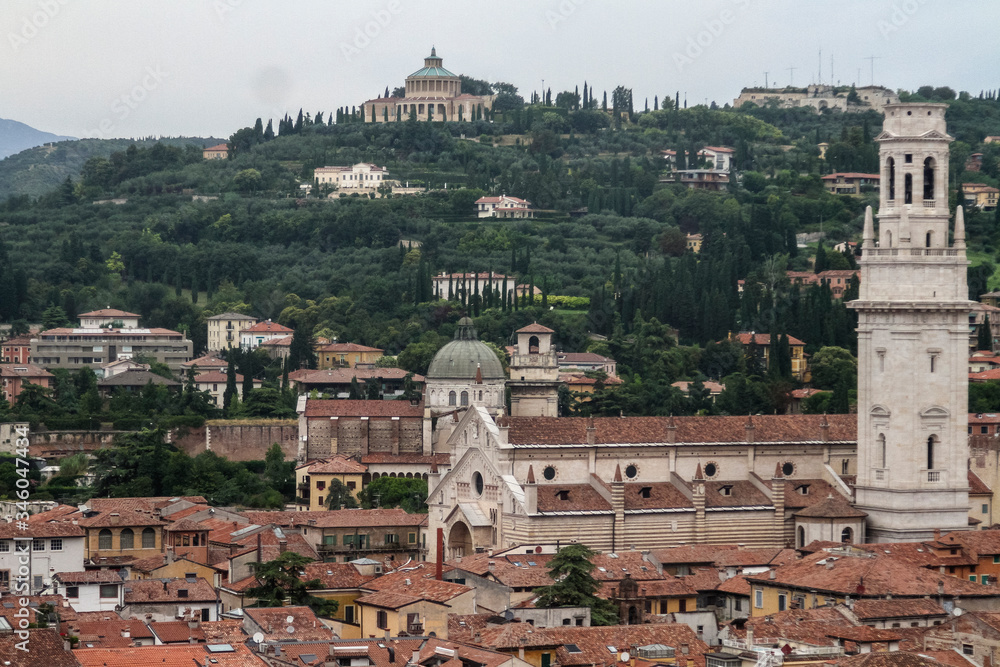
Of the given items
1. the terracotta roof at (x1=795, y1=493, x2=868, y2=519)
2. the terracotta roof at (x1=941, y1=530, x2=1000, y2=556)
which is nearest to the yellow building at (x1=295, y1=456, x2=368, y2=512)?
the terracotta roof at (x1=795, y1=493, x2=868, y2=519)

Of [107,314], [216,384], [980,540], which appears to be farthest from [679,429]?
[107,314]

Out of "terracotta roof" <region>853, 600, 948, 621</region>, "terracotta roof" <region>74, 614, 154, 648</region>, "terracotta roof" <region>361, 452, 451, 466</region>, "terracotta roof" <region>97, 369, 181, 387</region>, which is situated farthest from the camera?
"terracotta roof" <region>97, 369, 181, 387</region>

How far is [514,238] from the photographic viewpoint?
132m

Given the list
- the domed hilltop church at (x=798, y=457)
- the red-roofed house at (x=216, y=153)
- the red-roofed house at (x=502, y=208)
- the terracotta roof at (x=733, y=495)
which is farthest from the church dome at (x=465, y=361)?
the red-roofed house at (x=216, y=153)

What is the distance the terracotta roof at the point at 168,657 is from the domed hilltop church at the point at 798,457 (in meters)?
18.3

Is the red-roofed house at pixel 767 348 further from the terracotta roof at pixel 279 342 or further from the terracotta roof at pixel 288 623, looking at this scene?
the terracotta roof at pixel 288 623

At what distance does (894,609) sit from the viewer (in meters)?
41.0

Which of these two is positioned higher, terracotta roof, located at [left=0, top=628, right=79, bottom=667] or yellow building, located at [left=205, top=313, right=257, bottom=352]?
yellow building, located at [left=205, top=313, right=257, bottom=352]

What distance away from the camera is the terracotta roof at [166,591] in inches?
1731

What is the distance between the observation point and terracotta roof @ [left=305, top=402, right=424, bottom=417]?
3243 inches

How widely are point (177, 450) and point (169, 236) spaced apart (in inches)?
2400

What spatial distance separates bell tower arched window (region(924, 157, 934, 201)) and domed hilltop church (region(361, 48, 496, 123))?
119597mm

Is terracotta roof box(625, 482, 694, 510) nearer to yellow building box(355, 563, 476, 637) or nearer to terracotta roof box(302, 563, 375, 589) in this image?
terracotta roof box(302, 563, 375, 589)

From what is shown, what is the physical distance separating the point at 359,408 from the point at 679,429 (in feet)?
93.3
